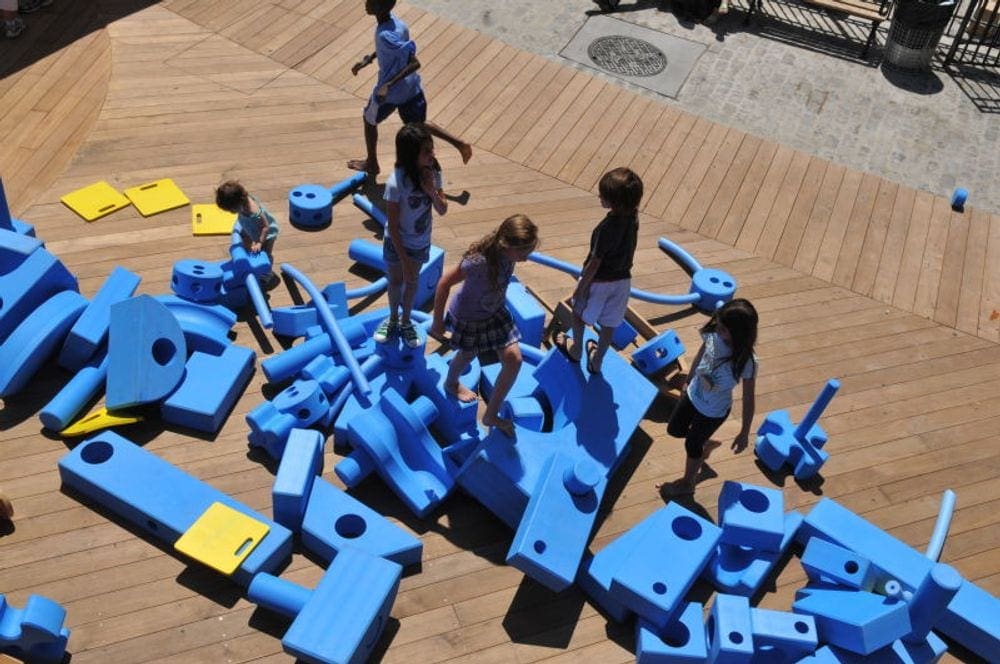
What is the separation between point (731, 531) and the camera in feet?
15.2

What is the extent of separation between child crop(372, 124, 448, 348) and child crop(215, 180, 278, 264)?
112cm

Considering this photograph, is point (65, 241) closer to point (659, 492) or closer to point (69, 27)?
point (69, 27)

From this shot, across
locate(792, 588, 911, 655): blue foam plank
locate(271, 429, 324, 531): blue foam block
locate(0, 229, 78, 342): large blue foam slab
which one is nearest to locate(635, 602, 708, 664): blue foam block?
locate(792, 588, 911, 655): blue foam plank

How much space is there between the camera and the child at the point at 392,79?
6.49m

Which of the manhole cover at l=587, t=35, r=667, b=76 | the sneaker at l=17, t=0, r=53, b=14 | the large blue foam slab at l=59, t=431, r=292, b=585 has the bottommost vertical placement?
the sneaker at l=17, t=0, r=53, b=14

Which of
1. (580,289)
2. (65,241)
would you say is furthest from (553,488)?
(65,241)

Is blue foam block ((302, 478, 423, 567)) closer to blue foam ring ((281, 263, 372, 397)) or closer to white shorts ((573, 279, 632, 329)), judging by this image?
blue foam ring ((281, 263, 372, 397))

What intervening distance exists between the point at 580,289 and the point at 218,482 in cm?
228

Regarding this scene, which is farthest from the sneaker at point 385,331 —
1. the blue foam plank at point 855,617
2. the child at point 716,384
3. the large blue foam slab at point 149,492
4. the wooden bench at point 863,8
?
the wooden bench at point 863,8

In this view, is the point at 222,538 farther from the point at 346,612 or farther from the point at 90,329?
the point at 90,329

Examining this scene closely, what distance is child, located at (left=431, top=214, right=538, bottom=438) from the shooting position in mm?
4566

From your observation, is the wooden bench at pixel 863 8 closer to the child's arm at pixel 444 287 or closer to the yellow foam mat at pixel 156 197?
the yellow foam mat at pixel 156 197

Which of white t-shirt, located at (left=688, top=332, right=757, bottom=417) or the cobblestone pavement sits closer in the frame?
white t-shirt, located at (left=688, top=332, right=757, bottom=417)

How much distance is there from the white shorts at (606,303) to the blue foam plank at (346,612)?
6.13ft
